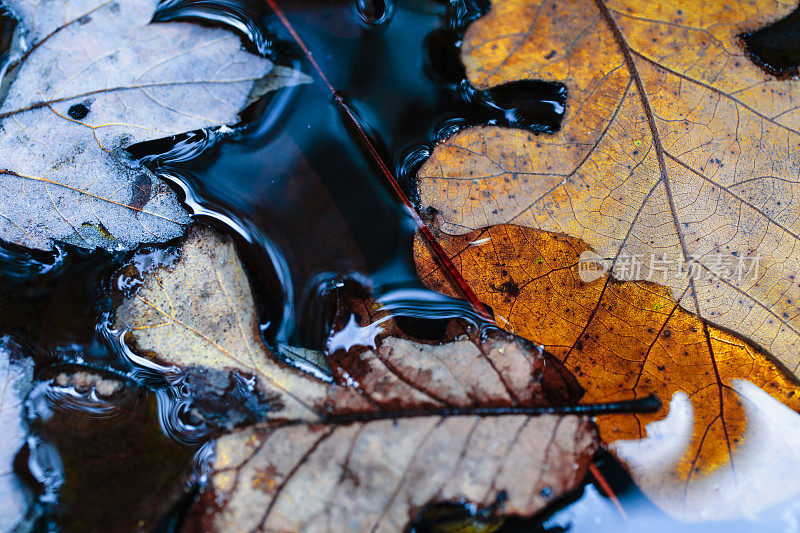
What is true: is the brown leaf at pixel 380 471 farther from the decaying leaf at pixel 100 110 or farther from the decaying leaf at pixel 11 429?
the decaying leaf at pixel 100 110

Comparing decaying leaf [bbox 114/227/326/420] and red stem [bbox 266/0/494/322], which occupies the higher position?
red stem [bbox 266/0/494/322]

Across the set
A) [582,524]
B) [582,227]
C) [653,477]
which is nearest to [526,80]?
[582,227]

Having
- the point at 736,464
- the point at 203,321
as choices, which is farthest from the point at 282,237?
the point at 736,464

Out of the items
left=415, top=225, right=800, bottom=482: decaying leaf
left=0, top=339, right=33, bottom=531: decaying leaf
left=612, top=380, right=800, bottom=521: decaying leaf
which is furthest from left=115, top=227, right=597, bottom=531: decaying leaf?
left=0, top=339, right=33, bottom=531: decaying leaf

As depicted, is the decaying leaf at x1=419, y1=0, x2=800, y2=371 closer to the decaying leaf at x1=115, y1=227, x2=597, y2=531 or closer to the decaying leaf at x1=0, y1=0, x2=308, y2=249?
the decaying leaf at x1=115, y1=227, x2=597, y2=531

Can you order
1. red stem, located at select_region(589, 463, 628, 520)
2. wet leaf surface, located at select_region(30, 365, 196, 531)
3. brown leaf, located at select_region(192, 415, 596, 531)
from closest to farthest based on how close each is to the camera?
1. brown leaf, located at select_region(192, 415, 596, 531)
2. wet leaf surface, located at select_region(30, 365, 196, 531)
3. red stem, located at select_region(589, 463, 628, 520)

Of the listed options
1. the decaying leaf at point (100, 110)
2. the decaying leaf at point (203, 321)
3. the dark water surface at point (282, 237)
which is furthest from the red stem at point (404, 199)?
the decaying leaf at point (203, 321)

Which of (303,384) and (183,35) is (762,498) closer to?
(303,384)

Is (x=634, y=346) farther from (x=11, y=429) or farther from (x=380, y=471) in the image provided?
(x=11, y=429)
